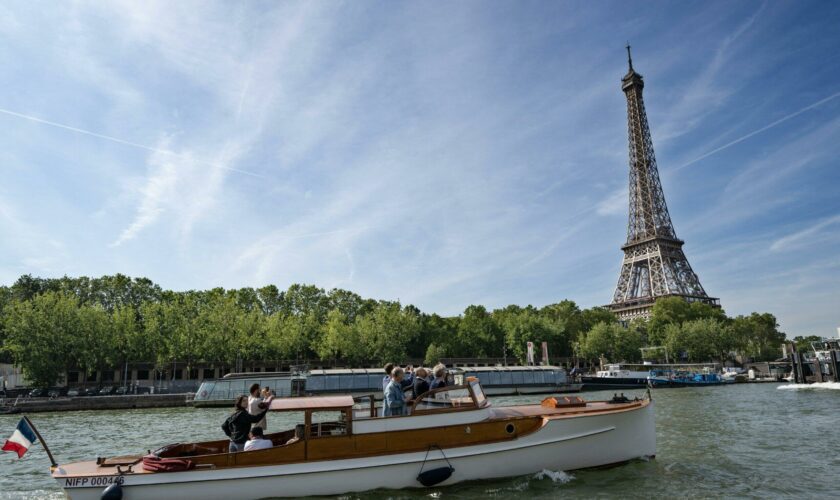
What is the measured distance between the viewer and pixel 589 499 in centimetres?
1212

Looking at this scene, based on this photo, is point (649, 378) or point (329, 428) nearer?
point (329, 428)

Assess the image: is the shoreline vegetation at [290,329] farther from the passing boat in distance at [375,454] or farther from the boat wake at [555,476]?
the boat wake at [555,476]

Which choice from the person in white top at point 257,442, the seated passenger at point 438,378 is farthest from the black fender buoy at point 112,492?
the seated passenger at point 438,378

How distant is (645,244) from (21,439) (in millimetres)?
112158

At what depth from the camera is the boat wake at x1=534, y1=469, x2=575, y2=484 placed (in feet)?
44.4

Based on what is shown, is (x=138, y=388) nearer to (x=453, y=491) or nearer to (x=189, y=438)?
(x=189, y=438)

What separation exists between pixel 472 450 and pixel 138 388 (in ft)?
191

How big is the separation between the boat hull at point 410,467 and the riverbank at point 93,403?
4145 centimetres

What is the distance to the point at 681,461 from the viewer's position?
15945 millimetres

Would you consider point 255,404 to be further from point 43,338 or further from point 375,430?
point 43,338

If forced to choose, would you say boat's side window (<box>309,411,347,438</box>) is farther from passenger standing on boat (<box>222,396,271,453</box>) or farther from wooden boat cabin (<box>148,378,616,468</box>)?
passenger standing on boat (<box>222,396,271,453</box>)

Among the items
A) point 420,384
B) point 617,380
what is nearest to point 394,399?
point 420,384

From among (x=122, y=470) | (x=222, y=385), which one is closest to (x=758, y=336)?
(x=222, y=385)

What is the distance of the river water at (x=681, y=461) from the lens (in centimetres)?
1280
